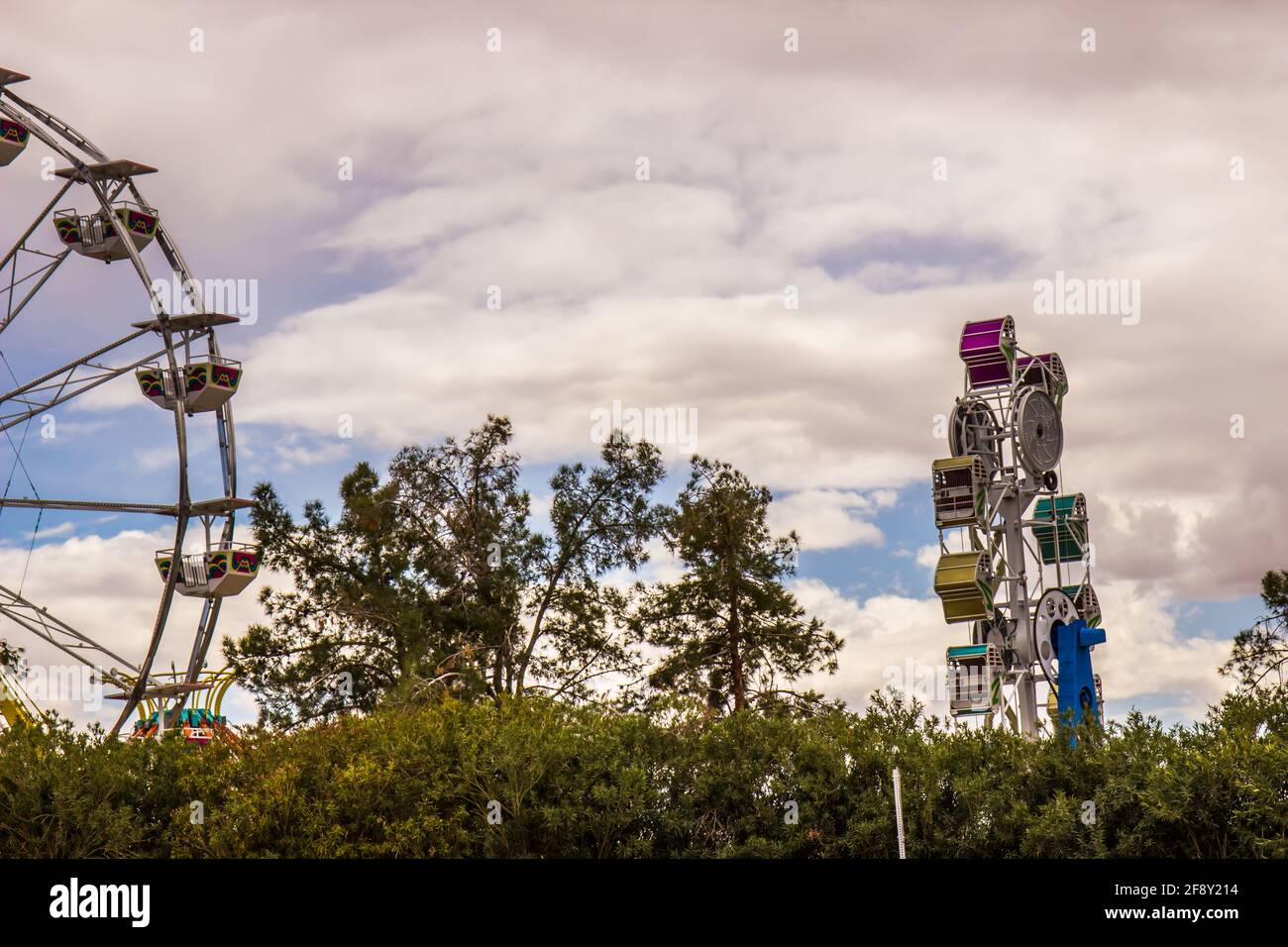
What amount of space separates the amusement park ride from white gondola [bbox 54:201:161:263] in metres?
18.0

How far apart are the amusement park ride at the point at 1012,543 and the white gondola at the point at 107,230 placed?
18012 mm

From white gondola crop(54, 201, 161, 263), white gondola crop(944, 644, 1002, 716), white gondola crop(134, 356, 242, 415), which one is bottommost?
white gondola crop(944, 644, 1002, 716)

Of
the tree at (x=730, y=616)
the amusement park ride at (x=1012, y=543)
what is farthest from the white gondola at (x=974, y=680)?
the tree at (x=730, y=616)

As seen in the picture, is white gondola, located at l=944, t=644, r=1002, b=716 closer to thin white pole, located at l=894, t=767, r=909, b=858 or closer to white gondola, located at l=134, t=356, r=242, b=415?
thin white pole, located at l=894, t=767, r=909, b=858

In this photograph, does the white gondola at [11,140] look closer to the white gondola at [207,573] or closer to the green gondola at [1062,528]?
the white gondola at [207,573]

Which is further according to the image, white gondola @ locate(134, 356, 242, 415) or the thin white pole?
white gondola @ locate(134, 356, 242, 415)

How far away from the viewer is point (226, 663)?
3766 cm

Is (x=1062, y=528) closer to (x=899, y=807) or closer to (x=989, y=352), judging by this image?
(x=989, y=352)

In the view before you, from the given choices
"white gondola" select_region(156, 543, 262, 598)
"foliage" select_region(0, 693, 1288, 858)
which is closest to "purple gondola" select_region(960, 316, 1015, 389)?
"foliage" select_region(0, 693, 1288, 858)

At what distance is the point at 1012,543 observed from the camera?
2264cm

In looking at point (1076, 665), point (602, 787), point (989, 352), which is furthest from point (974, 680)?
point (602, 787)

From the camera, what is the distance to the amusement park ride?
21547 mm
